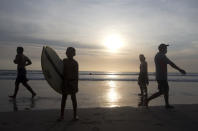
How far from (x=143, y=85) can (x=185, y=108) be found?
3020 mm

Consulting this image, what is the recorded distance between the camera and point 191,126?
6.13m

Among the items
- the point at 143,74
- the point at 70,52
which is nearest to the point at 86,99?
the point at 143,74

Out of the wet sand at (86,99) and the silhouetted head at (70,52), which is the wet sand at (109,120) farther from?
the wet sand at (86,99)

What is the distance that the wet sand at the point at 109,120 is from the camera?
19.4 feet

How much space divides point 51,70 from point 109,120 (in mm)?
1787

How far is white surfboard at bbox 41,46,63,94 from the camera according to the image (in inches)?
256

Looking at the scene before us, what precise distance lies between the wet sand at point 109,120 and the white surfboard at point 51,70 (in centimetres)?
88

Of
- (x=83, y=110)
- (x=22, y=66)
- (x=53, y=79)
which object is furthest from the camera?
(x=22, y=66)

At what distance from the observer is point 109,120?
662 cm

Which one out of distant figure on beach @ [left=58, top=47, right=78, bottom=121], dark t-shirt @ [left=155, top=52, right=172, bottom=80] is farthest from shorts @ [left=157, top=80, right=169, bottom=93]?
distant figure on beach @ [left=58, top=47, right=78, bottom=121]

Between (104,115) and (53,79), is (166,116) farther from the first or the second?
(53,79)

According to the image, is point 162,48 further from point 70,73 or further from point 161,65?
point 70,73

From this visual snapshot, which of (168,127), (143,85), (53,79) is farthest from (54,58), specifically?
(143,85)

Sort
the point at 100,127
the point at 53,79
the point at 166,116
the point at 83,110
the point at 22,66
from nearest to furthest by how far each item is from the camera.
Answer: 1. the point at 100,127
2. the point at 53,79
3. the point at 166,116
4. the point at 83,110
5. the point at 22,66
